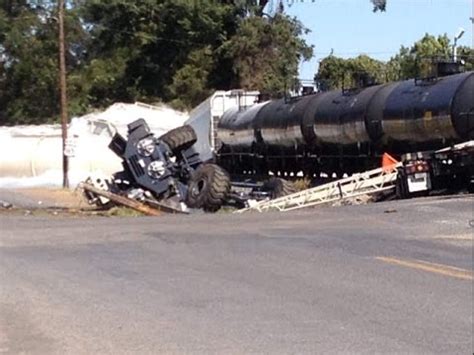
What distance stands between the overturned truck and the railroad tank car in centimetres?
461

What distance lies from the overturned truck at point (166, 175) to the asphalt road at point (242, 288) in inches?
333

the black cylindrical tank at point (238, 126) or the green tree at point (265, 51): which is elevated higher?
the green tree at point (265, 51)

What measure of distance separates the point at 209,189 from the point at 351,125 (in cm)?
563

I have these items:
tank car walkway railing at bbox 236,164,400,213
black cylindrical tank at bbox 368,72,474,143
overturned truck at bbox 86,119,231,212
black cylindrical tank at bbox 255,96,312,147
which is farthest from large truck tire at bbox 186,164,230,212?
black cylindrical tank at bbox 255,96,312,147

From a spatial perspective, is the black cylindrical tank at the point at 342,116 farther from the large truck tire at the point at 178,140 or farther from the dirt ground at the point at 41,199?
the dirt ground at the point at 41,199

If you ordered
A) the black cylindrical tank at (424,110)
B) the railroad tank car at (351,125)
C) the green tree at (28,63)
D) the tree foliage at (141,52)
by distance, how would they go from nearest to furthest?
the black cylindrical tank at (424,110)
the railroad tank car at (351,125)
the tree foliage at (141,52)
the green tree at (28,63)

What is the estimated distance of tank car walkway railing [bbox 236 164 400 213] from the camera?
94.4ft

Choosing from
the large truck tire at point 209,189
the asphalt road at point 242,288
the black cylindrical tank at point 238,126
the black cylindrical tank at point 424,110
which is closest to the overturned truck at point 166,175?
the large truck tire at point 209,189

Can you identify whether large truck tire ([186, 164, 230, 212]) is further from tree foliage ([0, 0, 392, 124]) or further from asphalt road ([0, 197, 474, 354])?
tree foliage ([0, 0, 392, 124])

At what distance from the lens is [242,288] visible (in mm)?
12930

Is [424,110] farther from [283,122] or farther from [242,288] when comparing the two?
[242,288]

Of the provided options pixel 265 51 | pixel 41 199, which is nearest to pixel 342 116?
pixel 41 199

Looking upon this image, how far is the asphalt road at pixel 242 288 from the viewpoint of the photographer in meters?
9.84

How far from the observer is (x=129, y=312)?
11.3 metres
